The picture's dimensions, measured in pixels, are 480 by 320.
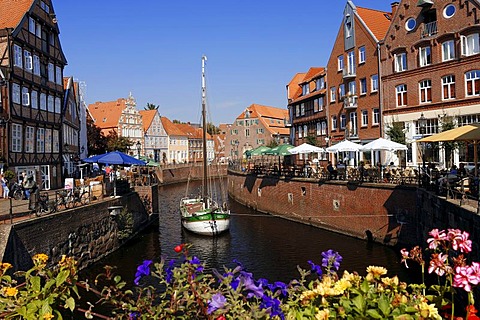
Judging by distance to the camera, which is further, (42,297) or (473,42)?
(473,42)

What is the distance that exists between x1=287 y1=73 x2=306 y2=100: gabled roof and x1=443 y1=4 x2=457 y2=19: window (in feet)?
80.2

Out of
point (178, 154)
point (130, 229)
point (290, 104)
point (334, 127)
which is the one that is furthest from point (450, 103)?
point (178, 154)

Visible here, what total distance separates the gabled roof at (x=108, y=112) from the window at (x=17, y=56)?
4663cm

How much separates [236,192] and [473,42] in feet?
85.9

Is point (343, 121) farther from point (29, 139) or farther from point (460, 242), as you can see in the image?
point (460, 242)

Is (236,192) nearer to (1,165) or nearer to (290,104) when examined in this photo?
(290,104)

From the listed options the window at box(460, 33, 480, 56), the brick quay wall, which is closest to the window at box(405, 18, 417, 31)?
the window at box(460, 33, 480, 56)

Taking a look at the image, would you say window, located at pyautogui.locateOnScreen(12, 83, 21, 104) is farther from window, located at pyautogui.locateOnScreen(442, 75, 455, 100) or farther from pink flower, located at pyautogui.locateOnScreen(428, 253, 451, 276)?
pink flower, located at pyautogui.locateOnScreen(428, 253, 451, 276)

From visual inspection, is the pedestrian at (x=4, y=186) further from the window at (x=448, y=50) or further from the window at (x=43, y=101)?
the window at (x=448, y=50)

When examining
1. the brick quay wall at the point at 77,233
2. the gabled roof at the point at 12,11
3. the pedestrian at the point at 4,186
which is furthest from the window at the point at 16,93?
the brick quay wall at the point at 77,233

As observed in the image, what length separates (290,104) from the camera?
5222 centimetres

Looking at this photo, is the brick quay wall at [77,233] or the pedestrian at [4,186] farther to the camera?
the pedestrian at [4,186]

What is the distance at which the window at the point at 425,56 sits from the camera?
3000 centimetres

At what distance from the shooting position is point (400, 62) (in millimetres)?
32406
